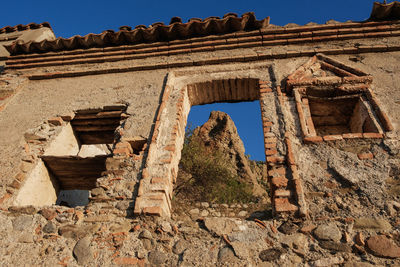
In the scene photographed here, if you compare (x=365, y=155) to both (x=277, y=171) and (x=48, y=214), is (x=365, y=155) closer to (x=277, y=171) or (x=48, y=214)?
(x=277, y=171)

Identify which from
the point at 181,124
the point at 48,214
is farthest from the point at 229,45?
the point at 48,214

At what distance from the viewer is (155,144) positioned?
12.0 feet

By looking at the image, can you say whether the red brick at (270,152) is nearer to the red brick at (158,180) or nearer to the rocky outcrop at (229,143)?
the red brick at (158,180)

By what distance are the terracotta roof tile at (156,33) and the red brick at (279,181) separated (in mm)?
3292

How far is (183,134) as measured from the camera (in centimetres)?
437

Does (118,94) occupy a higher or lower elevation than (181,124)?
higher

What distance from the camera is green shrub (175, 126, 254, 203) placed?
1325cm

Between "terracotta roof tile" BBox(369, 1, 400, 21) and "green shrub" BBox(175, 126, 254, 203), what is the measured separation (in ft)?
30.3

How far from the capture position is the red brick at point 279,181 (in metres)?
3.04

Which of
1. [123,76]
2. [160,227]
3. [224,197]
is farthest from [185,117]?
[224,197]

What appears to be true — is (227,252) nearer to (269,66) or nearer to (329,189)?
(329,189)

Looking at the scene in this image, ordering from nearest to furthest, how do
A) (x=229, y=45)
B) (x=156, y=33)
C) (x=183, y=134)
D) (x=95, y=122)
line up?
(x=183, y=134) < (x=95, y=122) < (x=229, y=45) < (x=156, y=33)

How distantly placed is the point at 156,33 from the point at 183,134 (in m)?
2.35

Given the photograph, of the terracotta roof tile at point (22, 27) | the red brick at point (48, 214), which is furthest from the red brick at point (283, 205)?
the terracotta roof tile at point (22, 27)
